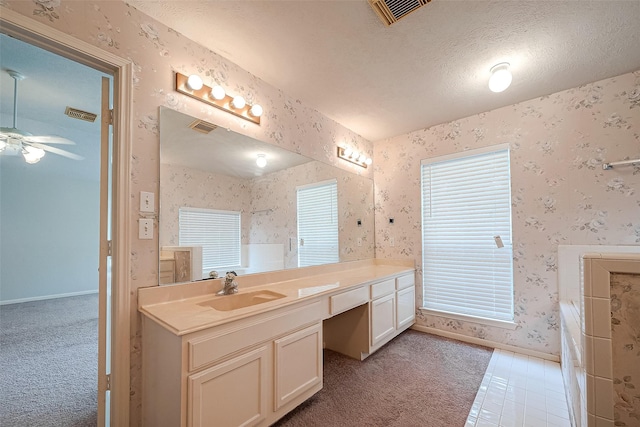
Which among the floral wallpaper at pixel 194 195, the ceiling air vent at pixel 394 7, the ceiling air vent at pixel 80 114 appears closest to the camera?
the ceiling air vent at pixel 394 7

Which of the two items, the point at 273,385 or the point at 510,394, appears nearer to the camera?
the point at 273,385

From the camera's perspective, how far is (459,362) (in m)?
2.33

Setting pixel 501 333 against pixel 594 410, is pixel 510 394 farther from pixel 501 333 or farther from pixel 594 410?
pixel 594 410

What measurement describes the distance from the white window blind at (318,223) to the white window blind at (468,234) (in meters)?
1.14

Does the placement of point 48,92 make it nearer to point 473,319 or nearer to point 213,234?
point 213,234

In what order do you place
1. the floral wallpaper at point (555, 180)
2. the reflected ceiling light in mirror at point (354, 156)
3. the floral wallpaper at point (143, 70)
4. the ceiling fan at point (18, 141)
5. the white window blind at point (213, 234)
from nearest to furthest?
the floral wallpaper at point (143, 70)
the white window blind at point (213, 234)
the floral wallpaper at point (555, 180)
the ceiling fan at point (18, 141)
the reflected ceiling light in mirror at point (354, 156)

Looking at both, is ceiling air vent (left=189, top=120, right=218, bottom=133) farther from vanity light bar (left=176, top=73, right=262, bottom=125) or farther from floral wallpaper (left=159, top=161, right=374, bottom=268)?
floral wallpaper (left=159, top=161, right=374, bottom=268)

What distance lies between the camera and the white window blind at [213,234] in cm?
168

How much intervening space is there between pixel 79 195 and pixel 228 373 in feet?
19.4

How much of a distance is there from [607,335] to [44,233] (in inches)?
283

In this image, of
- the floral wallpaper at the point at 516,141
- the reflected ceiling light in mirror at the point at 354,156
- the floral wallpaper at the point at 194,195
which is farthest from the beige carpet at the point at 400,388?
the reflected ceiling light in mirror at the point at 354,156

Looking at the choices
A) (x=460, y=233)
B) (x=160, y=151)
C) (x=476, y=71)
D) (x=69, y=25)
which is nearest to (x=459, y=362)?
(x=460, y=233)

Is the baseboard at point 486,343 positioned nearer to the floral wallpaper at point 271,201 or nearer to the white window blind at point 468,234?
the white window blind at point 468,234

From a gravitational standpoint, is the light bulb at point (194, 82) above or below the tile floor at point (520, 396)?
above
